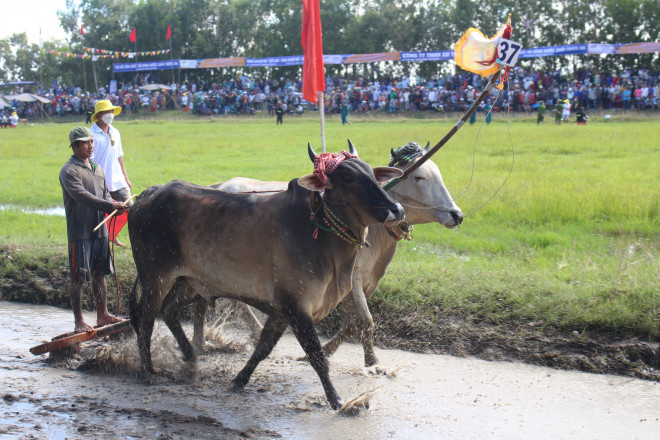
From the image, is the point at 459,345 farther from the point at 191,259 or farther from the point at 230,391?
the point at 191,259

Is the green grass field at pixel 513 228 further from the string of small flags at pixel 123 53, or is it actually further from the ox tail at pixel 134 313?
the string of small flags at pixel 123 53

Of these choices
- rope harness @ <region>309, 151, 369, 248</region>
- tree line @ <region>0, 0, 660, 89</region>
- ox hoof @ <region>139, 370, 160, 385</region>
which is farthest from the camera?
tree line @ <region>0, 0, 660, 89</region>

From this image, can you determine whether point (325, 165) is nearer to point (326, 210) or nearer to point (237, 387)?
point (326, 210)

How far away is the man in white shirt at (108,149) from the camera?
6.88 meters

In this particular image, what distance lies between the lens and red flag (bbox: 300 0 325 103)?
790 cm

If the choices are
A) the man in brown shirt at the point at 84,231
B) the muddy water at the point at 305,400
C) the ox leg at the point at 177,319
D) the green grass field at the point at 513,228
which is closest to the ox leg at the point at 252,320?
the muddy water at the point at 305,400

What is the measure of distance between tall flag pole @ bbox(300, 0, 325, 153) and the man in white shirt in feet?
6.97

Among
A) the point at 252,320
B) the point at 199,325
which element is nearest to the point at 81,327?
the point at 199,325

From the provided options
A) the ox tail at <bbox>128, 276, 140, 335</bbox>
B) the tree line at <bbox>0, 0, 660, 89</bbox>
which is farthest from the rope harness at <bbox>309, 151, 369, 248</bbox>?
the tree line at <bbox>0, 0, 660, 89</bbox>

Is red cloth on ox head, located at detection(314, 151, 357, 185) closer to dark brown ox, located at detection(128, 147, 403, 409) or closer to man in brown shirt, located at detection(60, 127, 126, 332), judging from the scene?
dark brown ox, located at detection(128, 147, 403, 409)

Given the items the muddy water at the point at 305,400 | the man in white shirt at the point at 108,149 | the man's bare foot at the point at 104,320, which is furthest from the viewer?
the man in white shirt at the point at 108,149

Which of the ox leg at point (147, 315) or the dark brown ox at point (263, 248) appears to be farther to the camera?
the ox leg at point (147, 315)

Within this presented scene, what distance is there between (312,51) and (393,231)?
10.7 ft

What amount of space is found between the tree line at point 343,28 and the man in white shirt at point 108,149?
130ft
